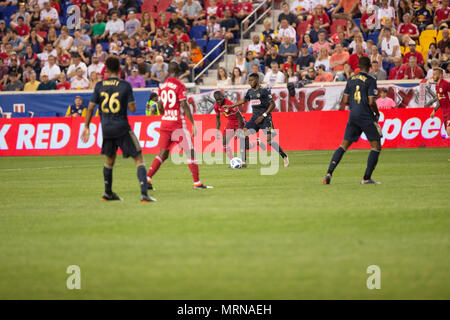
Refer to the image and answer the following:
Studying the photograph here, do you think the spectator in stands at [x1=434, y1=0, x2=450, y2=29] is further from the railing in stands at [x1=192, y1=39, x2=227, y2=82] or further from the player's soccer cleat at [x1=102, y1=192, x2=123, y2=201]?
the player's soccer cleat at [x1=102, y1=192, x2=123, y2=201]

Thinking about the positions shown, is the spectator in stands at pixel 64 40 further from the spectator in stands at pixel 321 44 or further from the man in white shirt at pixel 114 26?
the spectator in stands at pixel 321 44

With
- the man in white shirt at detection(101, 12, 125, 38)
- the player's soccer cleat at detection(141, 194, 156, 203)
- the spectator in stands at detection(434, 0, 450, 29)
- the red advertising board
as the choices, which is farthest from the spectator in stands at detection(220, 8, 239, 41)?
the player's soccer cleat at detection(141, 194, 156, 203)

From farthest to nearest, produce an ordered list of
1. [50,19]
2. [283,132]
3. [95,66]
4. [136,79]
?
1. [50,19]
2. [95,66]
3. [136,79]
4. [283,132]

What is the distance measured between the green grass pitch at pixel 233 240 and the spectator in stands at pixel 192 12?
1915 centimetres

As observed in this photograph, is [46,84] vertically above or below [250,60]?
below

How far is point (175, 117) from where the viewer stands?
1421cm

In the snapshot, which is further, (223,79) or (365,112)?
(223,79)

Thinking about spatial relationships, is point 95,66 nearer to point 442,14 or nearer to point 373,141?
point 442,14

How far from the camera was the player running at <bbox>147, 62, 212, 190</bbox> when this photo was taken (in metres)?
14.0

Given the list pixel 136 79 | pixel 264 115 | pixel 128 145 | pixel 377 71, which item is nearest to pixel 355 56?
pixel 377 71

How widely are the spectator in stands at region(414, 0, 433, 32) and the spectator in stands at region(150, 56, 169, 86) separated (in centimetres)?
1048

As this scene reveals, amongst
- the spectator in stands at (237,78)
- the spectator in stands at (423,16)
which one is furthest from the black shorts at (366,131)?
the spectator in stands at (423,16)

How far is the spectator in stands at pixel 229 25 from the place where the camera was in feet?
105

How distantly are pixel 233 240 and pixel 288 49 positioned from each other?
2167 centimetres
